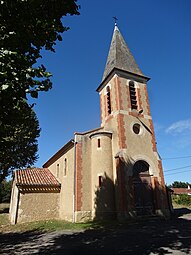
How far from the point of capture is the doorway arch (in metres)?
13.7

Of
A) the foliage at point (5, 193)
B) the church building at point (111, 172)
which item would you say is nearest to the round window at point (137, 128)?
the church building at point (111, 172)

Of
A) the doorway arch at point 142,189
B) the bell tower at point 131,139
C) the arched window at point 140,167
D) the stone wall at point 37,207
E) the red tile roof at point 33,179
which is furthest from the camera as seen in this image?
the red tile roof at point 33,179

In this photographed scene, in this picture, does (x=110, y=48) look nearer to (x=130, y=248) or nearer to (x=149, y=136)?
(x=149, y=136)

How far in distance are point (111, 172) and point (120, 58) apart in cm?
1109

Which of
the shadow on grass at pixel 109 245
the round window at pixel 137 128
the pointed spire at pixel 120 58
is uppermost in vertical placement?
the pointed spire at pixel 120 58

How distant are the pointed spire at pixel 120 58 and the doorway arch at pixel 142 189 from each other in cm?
891

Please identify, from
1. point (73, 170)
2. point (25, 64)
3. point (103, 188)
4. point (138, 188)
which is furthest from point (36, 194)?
point (25, 64)

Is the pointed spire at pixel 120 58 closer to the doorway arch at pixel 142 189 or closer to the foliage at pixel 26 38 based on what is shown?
the doorway arch at pixel 142 189

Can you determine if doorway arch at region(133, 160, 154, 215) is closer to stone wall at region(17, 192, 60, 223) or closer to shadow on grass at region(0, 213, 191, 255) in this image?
shadow on grass at region(0, 213, 191, 255)

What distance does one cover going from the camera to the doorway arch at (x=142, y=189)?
1366 centimetres

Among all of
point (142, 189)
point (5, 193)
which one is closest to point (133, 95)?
point (142, 189)

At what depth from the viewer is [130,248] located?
263 inches

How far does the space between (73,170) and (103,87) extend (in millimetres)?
8961

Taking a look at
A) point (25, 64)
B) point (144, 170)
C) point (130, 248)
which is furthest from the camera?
point (144, 170)
